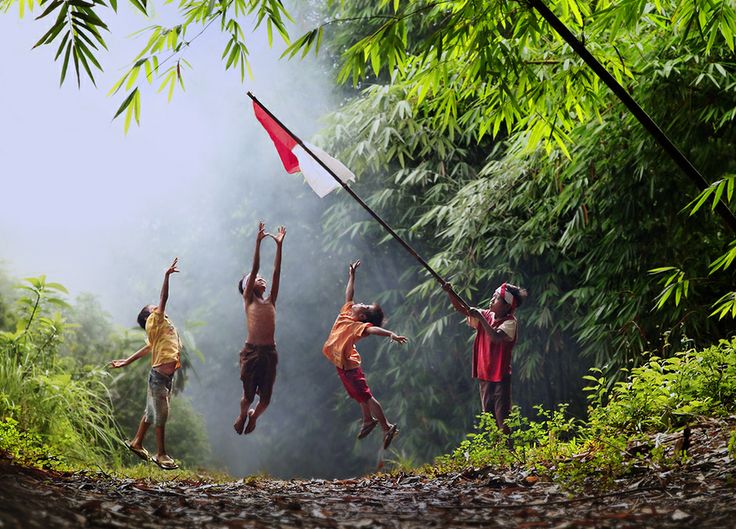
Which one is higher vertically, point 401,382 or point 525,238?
point 525,238

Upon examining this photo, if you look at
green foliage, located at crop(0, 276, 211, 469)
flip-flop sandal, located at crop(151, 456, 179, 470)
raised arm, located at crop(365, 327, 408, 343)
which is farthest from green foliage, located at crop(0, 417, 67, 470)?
raised arm, located at crop(365, 327, 408, 343)

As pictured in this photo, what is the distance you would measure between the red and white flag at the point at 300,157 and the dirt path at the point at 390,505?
88.1 inches

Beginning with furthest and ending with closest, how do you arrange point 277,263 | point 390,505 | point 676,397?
point 277,263, point 676,397, point 390,505

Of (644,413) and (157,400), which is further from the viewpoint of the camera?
(157,400)

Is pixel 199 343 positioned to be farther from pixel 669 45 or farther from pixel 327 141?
pixel 669 45

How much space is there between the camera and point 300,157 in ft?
16.1

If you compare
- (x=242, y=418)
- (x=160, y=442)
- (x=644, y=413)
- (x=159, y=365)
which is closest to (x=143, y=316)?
(x=159, y=365)

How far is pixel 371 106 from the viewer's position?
7113 mm

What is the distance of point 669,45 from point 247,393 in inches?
145

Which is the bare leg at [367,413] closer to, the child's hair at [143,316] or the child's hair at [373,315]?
the child's hair at [373,315]

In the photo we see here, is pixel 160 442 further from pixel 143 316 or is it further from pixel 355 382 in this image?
pixel 355 382

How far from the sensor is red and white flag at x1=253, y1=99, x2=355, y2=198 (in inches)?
Result: 187

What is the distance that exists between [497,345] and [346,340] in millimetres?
1039

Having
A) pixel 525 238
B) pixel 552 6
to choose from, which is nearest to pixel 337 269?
pixel 525 238
